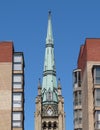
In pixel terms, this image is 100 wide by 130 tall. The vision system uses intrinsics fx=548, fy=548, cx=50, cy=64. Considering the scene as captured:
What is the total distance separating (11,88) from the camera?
80.2 metres

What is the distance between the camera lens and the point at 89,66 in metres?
79.9

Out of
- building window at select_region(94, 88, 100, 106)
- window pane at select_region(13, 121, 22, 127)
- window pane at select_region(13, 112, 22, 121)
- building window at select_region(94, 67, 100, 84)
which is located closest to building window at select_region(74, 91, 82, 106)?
building window at select_region(94, 67, 100, 84)

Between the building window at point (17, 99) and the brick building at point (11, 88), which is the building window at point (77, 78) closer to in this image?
→ the brick building at point (11, 88)

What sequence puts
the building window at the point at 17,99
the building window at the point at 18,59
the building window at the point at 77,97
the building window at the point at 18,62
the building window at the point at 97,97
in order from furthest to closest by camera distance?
the building window at the point at 77,97 < the building window at the point at 18,59 < the building window at the point at 18,62 < the building window at the point at 17,99 < the building window at the point at 97,97

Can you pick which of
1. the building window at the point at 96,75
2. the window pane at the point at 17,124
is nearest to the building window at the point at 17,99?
the window pane at the point at 17,124

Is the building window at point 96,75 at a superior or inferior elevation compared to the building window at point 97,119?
superior

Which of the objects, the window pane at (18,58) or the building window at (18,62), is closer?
the building window at (18,62)

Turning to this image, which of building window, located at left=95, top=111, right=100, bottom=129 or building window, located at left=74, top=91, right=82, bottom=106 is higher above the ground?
building window, located at left=74, top=91, right=82, bottom=106

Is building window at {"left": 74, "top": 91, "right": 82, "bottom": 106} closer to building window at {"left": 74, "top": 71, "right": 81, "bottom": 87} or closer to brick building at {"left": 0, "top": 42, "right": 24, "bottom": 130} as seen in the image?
building window at {"left": 74, "top": 71, "right": 81, "bottom": 87}

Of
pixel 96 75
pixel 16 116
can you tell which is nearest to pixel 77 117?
pixel 16 116

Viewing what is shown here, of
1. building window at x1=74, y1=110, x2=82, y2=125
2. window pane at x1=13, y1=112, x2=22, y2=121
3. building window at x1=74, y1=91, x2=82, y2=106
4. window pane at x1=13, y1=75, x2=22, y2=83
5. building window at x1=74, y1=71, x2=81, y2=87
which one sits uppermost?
building window at x1=74, y1=71, x2=81, y2=87

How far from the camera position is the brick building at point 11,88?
78688mm

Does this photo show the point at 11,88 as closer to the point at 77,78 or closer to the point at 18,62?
the point at 18,62

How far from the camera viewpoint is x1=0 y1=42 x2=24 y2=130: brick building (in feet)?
258
